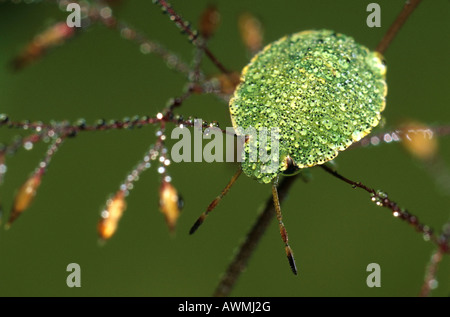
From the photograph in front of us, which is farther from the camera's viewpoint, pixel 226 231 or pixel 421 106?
pixel 421 106

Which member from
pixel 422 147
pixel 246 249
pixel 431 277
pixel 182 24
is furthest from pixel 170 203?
pixel 422 147

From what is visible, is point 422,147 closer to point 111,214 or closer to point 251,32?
point 251,32

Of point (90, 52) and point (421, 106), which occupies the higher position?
point (90, 52)

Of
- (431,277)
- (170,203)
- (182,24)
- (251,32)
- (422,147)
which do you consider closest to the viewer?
(170,203)

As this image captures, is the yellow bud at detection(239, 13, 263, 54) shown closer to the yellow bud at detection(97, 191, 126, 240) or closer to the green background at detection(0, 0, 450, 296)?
the green background at detection(0, 0, 450, 296)

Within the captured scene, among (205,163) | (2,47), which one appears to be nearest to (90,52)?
(2,47)

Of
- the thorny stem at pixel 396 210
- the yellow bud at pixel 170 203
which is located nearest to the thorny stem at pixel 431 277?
the thorny stem at pixel 396 210

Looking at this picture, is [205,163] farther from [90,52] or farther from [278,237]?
[90,52]

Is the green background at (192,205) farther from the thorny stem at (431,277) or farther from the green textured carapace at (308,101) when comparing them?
the green textured carapace at (308,101)
